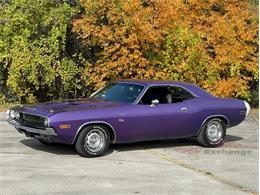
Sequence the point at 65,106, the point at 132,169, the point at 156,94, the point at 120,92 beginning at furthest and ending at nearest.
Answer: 1. the point at 120,92
2. the point at 156,94
3. the point at 65,106
4. the point at 132,169

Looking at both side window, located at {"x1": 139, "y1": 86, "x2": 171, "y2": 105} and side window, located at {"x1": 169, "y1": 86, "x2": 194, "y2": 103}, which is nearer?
side window, located at {"x1": 139, "y1": 86, "x2": 171, "y2": 105}

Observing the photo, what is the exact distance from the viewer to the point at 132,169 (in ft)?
29.4

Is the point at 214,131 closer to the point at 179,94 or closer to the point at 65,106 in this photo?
the point at 179,94

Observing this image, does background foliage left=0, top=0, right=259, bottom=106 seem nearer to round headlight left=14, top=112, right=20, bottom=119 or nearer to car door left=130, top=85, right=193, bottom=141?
car door left=130, top=85, right=193, bottom=141

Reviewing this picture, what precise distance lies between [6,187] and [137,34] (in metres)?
10.7

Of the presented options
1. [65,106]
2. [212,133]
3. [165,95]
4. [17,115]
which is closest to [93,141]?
[65,106]

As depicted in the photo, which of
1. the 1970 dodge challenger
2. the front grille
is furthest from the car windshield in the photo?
the front grille

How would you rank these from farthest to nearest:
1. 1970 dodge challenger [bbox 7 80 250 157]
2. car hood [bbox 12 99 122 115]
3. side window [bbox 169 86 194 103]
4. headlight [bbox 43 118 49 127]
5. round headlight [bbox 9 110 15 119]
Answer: side window [bbox 169 86 194 103] → round headlight [bbox 9 110 15 119] → car hood [bbox 12 99 122 115] → 1970 dodge challenger [bbox 7 80 250 157] → headlight [bbox 43 118 49 127]

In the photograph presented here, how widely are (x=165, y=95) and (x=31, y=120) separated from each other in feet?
8.81

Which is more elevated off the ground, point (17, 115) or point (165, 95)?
point (165, 95)

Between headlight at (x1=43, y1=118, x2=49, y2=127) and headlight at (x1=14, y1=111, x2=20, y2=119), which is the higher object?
headlight at (x1=14, y1=111, x2=20, y2=119)

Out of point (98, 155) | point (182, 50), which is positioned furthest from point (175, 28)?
point (98, 155)

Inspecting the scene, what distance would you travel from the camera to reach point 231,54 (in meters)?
19.2

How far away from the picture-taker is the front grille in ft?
31.6
